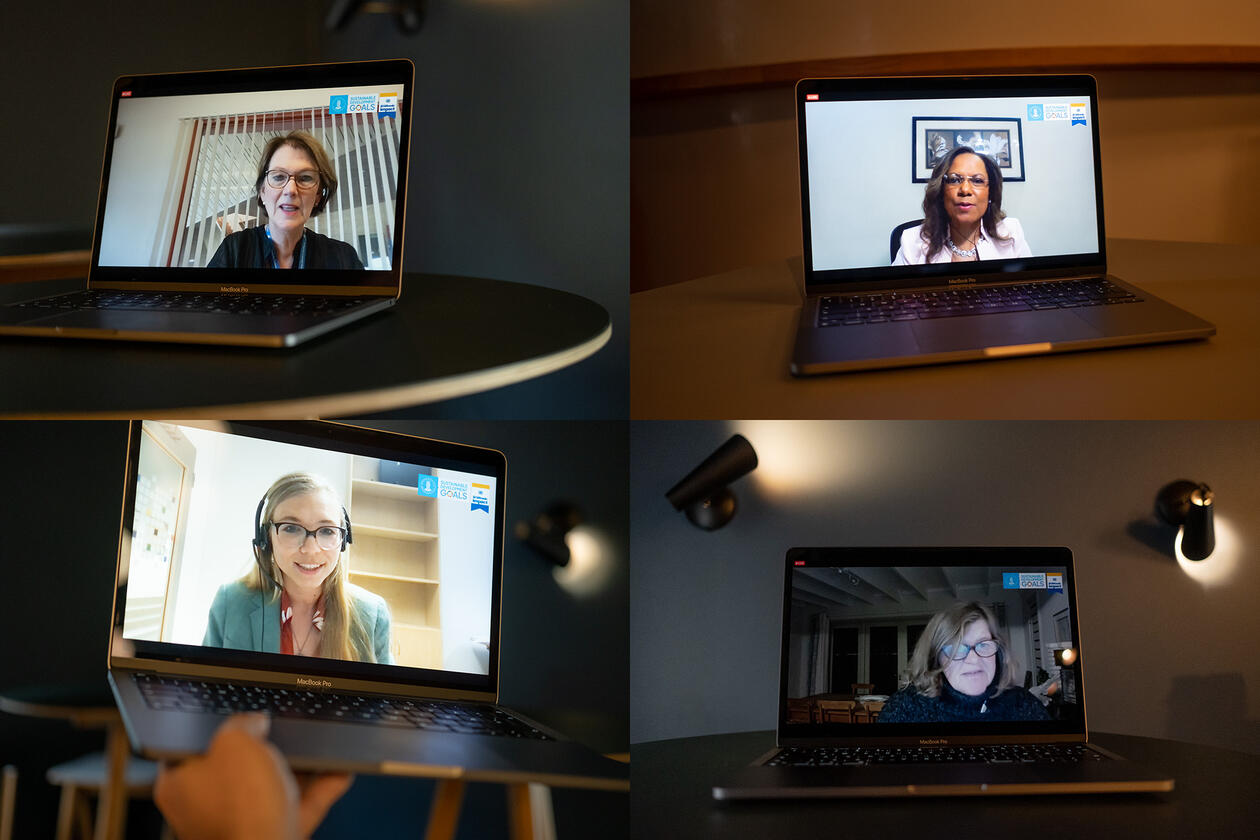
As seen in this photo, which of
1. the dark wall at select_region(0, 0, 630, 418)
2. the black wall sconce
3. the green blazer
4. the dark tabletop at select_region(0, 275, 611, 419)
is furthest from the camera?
the black wall sconce

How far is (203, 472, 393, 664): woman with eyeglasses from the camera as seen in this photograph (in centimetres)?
99

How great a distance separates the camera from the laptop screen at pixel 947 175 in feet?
3.38

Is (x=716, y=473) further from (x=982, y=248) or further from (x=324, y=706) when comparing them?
(x=324, y=706)

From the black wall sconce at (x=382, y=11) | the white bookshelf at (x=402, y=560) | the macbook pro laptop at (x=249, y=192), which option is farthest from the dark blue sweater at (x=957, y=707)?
the black wall sconce at (x=382, y=11)

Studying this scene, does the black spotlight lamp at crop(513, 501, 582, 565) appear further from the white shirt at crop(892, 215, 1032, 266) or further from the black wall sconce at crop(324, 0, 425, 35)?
the black wall sconce at crop(324, 0, 425, 35)

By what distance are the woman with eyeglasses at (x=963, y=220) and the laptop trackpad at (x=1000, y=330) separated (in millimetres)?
183

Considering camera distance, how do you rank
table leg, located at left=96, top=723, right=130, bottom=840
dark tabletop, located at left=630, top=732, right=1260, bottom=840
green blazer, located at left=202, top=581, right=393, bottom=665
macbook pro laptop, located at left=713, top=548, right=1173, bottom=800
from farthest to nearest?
1. table leg, located at left=96, top=723, right=130, bottom=840
2. macbook pro laptop, located at left=713, top=548, right=1173, bottom=800
3. green blazer, located at left=202, top=581, right=393, bottom=665
4. dark tabletop, located at left=630, top=732, right=1260, bottom=840

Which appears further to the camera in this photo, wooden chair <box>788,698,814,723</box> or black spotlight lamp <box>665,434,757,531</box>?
black spotlight lamp <box>665,434,757,531</box>

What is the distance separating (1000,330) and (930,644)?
0.56 meters

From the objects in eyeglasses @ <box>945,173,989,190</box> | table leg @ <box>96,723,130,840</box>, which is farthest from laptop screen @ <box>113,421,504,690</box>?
eyeglasses @ <box>945,173,989,190</box>

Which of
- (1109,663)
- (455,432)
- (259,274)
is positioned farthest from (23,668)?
(1109,663)

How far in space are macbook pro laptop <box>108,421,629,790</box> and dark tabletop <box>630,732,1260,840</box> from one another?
0.39ft

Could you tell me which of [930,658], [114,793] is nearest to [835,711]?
[930,658]

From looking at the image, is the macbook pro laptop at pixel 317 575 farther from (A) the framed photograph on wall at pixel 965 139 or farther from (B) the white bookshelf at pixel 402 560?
(A) the framed photograph on wall at pixel 965 139
